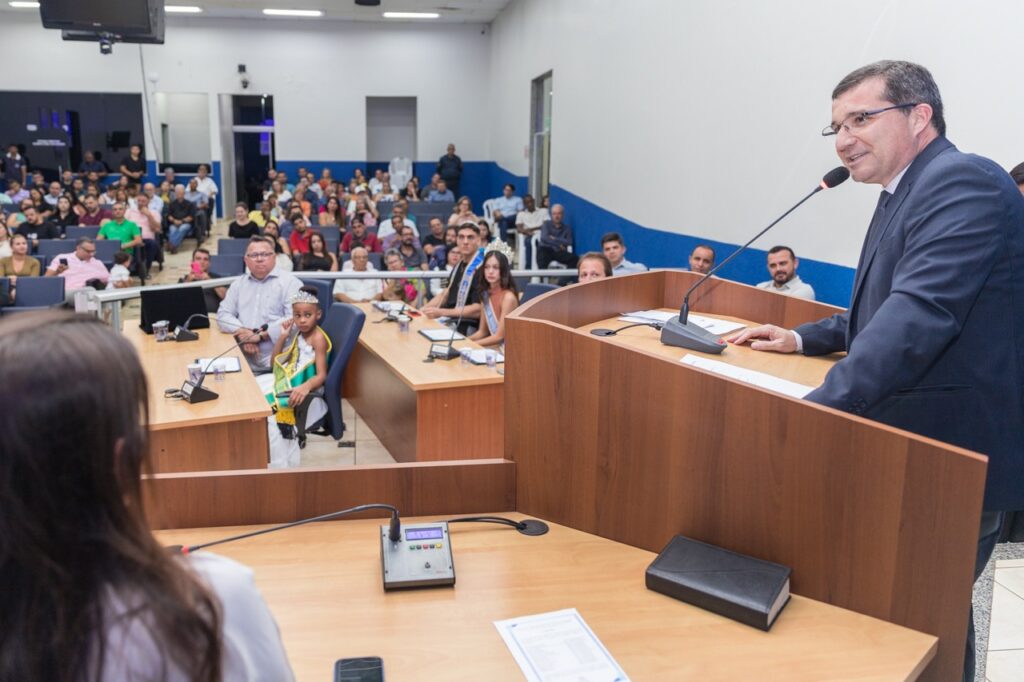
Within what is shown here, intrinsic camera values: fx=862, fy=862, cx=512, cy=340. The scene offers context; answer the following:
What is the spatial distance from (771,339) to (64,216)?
1208cm

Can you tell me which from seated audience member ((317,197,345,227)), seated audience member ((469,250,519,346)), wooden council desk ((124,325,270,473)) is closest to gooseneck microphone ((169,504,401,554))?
wooden council desk ((124,325,270,473))

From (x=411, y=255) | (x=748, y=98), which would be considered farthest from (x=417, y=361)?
(x=411, y=255)

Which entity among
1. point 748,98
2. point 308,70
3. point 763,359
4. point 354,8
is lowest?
point 763,359

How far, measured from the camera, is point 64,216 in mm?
11945

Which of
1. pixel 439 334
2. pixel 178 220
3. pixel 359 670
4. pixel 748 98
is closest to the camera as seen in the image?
pixel 359 670

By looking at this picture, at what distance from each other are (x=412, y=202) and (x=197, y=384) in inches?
441

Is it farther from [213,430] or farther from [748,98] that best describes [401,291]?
[213,430]

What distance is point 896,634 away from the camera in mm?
1296

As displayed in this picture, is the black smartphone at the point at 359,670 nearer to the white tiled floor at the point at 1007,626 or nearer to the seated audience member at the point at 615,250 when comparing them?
the white tiled floor at the point at 1007,626

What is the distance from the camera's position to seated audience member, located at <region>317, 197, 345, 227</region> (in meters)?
13.0

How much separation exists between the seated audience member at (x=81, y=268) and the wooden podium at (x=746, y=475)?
786cm

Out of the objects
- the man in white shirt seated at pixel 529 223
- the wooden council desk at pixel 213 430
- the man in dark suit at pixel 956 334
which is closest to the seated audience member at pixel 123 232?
the man in white shirt seated at pixel 529 223

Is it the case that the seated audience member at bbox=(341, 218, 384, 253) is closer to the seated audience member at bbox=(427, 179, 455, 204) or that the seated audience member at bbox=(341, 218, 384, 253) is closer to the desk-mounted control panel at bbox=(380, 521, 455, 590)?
the seated audience member at bbox=(427, 179, 455, 204)

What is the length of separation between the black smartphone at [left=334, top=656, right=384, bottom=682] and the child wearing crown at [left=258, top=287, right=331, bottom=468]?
2986 millimetres
